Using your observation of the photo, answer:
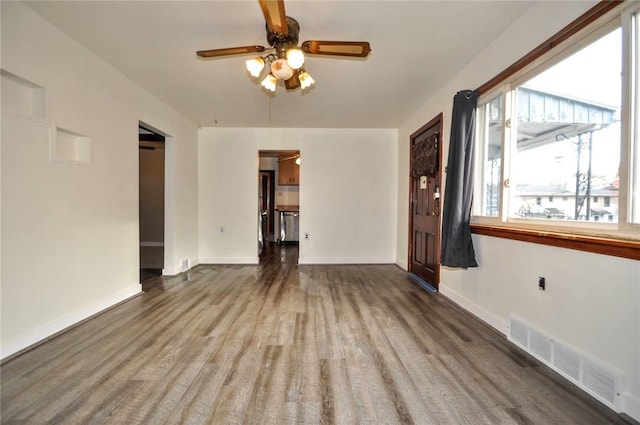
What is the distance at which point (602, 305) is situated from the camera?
1456mm

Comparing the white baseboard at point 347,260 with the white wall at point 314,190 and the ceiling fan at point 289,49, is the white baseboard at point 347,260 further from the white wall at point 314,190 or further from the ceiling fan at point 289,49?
the ceiling fan at point 289,49

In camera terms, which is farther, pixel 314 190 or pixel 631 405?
pixel 314 190

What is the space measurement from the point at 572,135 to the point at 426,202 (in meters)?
2.03

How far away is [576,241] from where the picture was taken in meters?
1.59

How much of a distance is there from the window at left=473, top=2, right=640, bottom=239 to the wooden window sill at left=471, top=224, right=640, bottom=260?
0.33ft

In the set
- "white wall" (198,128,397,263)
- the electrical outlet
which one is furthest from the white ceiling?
the electrical outlet

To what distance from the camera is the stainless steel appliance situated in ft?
23.1

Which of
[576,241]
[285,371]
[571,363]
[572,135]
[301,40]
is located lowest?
[285,371]

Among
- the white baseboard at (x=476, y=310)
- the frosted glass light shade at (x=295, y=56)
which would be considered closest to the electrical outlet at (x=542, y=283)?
the white baseboard at (x=476, y=310)

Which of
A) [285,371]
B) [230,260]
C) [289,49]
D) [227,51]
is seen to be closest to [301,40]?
[289,49]

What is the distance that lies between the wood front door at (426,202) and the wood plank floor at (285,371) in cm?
90

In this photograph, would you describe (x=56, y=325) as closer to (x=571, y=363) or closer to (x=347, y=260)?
(x=571, y=363)

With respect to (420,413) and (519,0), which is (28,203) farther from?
(519,0)

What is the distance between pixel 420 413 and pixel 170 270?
382 centimetres
